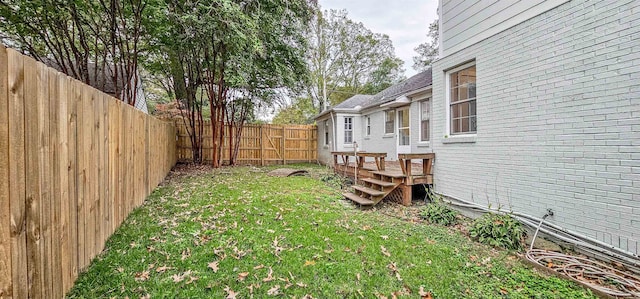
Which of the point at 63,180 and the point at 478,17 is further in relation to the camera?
the point at 478,17

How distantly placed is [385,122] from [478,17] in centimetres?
626

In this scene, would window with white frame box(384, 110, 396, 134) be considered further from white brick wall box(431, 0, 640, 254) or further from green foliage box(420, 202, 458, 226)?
green foliage box(420, 202, 458, 226)

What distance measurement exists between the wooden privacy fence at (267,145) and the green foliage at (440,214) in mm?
10539

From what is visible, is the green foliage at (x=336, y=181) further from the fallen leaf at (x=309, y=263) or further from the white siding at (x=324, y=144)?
the fallen leaf at (x=309, y=263)

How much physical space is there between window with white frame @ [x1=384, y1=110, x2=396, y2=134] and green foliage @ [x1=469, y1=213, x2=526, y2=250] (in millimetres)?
6537

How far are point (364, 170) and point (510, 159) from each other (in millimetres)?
3899

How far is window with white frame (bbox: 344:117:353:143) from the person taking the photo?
46.1ft

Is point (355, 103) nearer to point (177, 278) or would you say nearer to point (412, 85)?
point (412, 85)

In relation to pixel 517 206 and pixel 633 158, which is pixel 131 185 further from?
pixel 633 158

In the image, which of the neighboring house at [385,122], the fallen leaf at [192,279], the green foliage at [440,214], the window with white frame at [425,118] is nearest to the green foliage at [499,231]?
the green foliage at [440,214]

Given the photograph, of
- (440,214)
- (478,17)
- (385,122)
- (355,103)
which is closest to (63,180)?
(440,214)

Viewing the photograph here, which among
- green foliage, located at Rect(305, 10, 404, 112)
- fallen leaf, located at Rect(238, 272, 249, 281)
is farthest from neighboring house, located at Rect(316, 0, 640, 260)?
green foliage, located at Rect(305, 10, 404, 112)

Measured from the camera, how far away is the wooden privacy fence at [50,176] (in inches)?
61.4

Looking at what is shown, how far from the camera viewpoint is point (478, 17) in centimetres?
526
